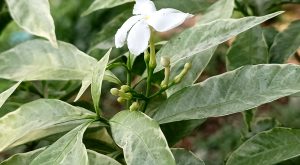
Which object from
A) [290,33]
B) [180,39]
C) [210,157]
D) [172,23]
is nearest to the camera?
[172,23]

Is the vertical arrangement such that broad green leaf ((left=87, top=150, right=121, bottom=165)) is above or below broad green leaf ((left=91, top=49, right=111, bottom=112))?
below

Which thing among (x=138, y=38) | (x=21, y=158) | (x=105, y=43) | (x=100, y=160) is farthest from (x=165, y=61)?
(x=105, y=43)

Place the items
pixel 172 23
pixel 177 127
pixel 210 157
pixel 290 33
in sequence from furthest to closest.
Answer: pixel 210 157 → pixel 290 33 → pixel 177 127 → pixel 172 23

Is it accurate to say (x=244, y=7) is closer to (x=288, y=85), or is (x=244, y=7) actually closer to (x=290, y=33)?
(x=290, y=33)

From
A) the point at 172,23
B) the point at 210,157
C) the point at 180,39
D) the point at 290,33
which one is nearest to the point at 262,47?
the point at 290,33

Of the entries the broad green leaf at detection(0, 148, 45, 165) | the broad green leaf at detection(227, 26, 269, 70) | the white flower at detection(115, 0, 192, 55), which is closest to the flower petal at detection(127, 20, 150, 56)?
the white flower at detection(115, 0, 192, 55)

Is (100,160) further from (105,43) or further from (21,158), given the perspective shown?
(105,43)

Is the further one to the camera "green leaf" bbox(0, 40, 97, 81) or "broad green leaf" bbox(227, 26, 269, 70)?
"broad green leaf" bbox(227, 26, 269, 70)

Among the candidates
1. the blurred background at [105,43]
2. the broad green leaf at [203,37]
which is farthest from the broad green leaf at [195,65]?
the blurred background at [105,43]

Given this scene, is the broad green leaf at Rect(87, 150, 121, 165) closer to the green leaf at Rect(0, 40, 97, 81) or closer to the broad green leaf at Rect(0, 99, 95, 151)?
the broad green leaf at Rect(0, 99, 95, 151)
